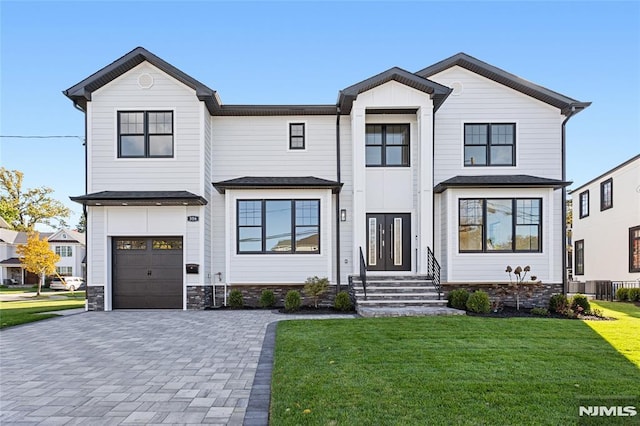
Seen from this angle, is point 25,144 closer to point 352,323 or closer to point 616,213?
point 352,323

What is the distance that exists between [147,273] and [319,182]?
6.00 metres

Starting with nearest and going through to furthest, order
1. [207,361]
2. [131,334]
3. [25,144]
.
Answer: [207,361] < [131,334] < [25,144]

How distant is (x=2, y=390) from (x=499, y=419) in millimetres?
5620

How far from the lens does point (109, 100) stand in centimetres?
1138

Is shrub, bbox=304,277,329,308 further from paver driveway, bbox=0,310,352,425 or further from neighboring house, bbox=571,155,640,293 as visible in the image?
neighboring house, bbox=571,155,640,293

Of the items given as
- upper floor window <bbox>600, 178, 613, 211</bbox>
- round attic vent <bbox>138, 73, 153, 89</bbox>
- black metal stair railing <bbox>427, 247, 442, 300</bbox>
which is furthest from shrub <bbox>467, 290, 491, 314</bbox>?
upper floor window <bbox>600, 178, 613, 211</bbox>

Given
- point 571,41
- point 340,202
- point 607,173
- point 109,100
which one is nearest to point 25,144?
point 109,100

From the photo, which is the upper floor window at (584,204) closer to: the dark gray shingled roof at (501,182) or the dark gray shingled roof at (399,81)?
→ the dark gray shingled roof at (501,182)

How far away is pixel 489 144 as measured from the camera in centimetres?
1212

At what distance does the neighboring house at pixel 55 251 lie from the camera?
118 feet

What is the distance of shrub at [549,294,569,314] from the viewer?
9.77 metres

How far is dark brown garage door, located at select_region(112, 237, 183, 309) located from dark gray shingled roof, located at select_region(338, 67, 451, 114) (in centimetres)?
685

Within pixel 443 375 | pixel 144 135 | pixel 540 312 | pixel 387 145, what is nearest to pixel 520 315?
pixel 540 312

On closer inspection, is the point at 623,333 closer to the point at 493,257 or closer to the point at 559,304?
the point at 559,304
